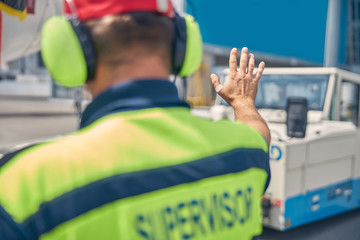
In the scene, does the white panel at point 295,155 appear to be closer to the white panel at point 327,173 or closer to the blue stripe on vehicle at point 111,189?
the white panel at point 327,173

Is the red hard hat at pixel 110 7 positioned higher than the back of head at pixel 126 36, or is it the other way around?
the red hard hat at pixel 110 7

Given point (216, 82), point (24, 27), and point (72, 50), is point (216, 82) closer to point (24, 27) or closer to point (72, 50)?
point (72, 50)

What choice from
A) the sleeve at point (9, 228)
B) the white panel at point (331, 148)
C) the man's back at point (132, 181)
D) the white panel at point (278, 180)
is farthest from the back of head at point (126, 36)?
the white panel at point (331, 148)

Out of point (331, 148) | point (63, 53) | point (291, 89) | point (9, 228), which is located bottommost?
point (331, 148)

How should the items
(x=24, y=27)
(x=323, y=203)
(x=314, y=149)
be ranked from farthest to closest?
(x=323, y=203)
(x=314, y=149)
(x=24, y=27)

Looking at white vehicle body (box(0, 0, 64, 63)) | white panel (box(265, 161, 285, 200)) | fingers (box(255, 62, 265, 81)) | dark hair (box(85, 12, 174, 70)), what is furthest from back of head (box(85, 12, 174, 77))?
white panel (box(265, 161, 285, 200))

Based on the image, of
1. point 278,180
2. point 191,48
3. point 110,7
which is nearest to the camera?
point 110,7

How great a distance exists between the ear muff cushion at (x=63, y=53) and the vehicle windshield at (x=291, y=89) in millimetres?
4461

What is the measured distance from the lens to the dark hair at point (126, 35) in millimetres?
966

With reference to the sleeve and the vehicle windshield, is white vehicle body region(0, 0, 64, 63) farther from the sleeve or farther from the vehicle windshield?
the vehicle windshield

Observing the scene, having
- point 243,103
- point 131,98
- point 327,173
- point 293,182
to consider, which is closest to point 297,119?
point 293,182

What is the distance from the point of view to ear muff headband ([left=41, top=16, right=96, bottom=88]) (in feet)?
3.34

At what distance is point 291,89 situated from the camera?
17.4 ft

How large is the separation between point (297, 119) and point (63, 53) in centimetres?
357
